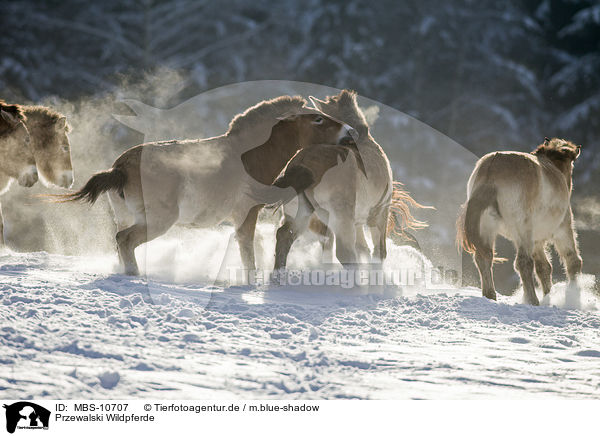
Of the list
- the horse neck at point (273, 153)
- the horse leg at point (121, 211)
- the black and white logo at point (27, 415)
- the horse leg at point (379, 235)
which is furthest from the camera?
the horse leg at point (379, 235)

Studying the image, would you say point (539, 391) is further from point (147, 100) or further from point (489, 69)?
point (489, 69)

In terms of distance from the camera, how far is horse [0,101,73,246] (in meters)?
6.87

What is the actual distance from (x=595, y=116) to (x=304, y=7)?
34.3 ft

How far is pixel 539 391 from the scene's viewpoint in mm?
3340

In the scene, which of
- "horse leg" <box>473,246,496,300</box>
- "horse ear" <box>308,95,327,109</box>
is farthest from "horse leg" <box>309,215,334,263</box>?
"horse leg" <box>473,246,496,300</box>

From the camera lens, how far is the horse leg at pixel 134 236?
5730 mm

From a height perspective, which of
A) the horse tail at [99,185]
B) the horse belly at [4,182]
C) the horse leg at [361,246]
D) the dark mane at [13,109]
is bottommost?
the horse leg at [361,246]

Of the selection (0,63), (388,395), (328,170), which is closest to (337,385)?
(388,395)

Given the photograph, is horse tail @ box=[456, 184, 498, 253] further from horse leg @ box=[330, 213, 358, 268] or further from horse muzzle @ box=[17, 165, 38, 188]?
horse muzzle @ box=[17, 165, 38, 188]

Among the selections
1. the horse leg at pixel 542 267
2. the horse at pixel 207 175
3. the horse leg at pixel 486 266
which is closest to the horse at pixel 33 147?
the horse at pixel 207 175

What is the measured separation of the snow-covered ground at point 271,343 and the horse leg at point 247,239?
44cm

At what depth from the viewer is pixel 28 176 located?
7.04 metres

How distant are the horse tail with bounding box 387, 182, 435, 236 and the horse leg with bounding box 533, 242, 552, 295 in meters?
1.39

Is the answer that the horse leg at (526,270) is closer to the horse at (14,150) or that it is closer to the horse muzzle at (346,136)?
the horse muzzle at (346,136)
